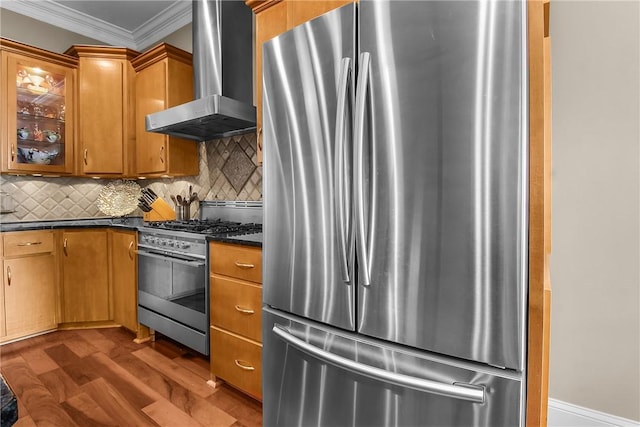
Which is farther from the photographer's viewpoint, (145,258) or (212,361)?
(145,258)

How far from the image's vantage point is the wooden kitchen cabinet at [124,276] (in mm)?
2758

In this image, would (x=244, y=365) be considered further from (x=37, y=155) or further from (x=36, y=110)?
(x=36, y=110)

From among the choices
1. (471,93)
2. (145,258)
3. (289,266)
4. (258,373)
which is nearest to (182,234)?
(145,258)

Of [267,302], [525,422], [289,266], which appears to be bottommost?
[525,422]

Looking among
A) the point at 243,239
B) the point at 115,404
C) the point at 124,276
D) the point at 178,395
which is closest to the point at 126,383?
the point at 115,404

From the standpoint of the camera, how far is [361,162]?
3.54 ft

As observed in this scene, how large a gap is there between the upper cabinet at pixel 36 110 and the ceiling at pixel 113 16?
52 cm

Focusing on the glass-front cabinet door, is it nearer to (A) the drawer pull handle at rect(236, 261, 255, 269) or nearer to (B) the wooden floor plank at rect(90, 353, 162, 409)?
(B) the wooden floor plank at rect(90, 353, 162, 409)

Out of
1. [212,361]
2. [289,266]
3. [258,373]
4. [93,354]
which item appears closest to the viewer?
[289,266]

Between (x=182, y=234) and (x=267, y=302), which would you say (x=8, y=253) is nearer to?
(x=182, y=234)

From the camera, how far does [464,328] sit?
3.09ft

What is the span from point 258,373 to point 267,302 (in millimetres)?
582

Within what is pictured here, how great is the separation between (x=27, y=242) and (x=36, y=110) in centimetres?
120

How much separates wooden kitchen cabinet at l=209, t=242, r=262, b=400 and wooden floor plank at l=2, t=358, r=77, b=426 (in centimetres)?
78
